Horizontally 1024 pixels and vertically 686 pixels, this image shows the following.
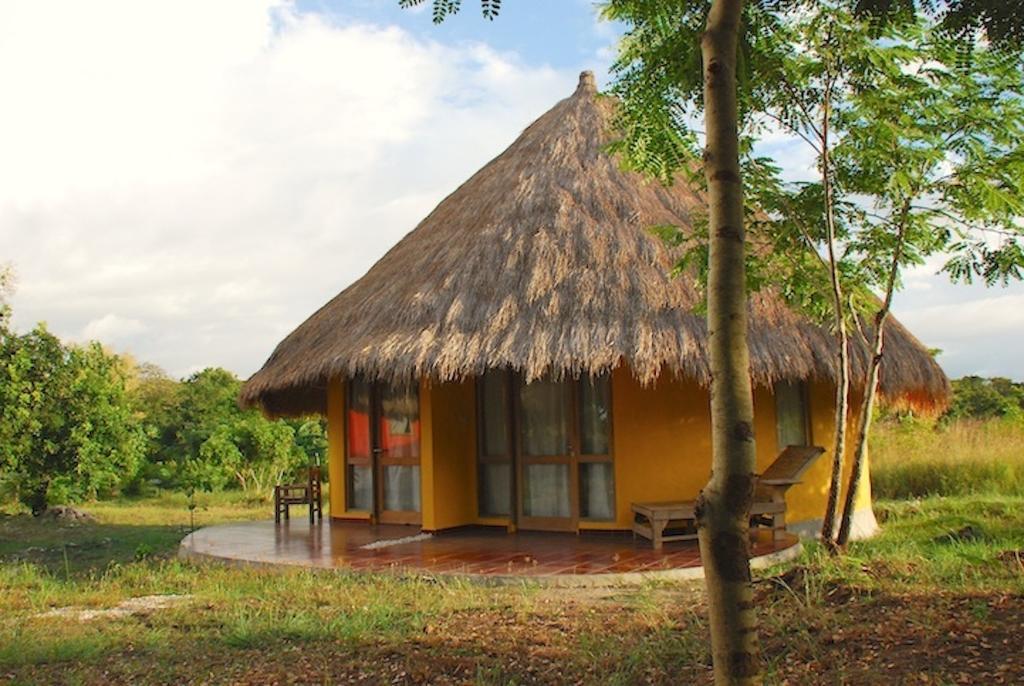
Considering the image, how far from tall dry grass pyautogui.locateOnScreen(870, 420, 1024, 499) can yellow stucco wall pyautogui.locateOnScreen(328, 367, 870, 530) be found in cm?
349

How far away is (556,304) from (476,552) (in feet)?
7.20

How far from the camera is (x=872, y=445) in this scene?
1464 centimetres

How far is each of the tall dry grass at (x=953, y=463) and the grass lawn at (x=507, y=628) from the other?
5.33 m

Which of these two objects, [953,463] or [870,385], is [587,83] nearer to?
[870,385]

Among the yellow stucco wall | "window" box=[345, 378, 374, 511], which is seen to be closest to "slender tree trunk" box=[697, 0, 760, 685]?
the yellow stucco wall

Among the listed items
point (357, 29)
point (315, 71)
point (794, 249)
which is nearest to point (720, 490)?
point (357, 29)

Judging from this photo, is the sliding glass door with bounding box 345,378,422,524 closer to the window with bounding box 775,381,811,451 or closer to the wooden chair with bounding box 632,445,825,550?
the wooden chair with bounding box 632,445,825,550

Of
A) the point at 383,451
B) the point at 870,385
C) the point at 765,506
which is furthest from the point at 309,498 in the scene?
the point at 870,385

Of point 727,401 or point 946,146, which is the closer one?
point 727,401

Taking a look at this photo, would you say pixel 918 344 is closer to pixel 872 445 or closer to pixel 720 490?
pixel 872 445

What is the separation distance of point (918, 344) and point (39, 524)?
11303 mm

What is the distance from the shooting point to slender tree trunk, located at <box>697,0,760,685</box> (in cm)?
218

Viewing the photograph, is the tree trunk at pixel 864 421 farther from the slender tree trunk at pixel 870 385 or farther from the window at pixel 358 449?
the window at pixel 358 449

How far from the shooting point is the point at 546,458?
8711 mm
